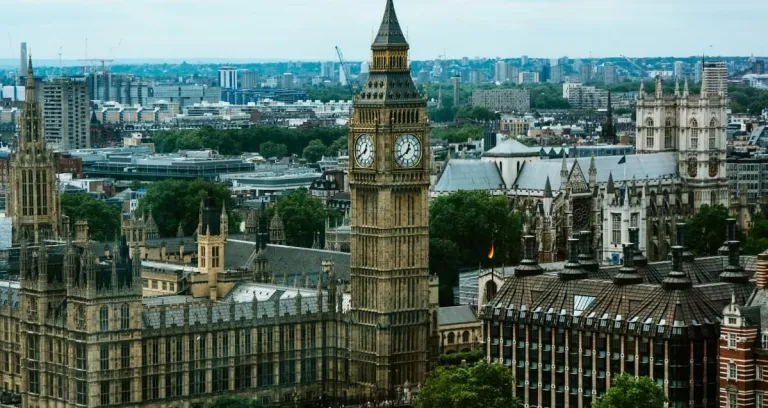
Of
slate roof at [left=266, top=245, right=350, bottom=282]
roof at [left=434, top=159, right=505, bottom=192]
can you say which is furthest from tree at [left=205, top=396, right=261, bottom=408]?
roof at [left=434, top=159, right=505, bottom=192]

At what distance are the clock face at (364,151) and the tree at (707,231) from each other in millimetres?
56385

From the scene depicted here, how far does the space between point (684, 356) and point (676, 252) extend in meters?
6.40

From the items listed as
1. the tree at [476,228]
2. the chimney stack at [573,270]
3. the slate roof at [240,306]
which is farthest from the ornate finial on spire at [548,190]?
the chimney stack at [573,270]

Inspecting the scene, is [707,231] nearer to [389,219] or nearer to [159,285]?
[159,285]

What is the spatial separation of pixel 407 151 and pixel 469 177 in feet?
231

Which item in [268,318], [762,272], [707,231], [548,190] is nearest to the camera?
[762,272]

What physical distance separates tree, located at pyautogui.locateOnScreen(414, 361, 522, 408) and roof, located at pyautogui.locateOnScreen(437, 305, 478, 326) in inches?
1021

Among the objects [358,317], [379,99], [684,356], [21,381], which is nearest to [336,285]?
[358,317]

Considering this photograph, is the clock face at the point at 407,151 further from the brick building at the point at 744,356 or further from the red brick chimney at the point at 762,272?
the brick building at the point at 744,356

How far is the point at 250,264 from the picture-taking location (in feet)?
484

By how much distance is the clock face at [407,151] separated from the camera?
122000mm

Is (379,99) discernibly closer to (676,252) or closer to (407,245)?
(407,245)

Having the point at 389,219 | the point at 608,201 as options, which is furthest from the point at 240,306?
the point at 608,201

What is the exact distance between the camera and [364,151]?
403 feet
